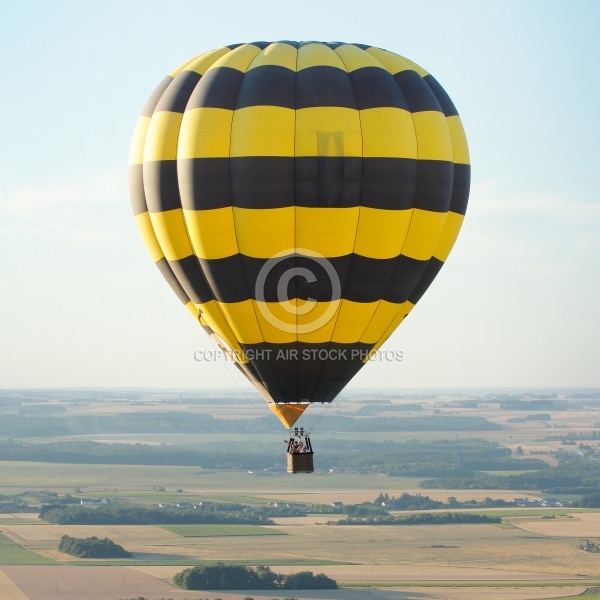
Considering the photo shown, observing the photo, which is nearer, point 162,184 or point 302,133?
point 302,133

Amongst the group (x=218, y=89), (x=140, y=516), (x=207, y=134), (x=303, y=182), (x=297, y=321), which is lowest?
(x=140, y=516)

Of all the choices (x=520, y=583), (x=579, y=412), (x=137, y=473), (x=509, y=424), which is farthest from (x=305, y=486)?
(x=579, y=412)

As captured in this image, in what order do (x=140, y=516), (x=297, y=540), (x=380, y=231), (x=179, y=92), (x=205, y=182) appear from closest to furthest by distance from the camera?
(x=205, y=182), (x=380, y=231), (x=179, y=92), (x=297, y=540), (x=140, y=516)

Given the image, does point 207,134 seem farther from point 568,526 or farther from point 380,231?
point 568,526

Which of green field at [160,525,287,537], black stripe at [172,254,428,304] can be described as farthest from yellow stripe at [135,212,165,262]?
green field at [160,525,287,537]

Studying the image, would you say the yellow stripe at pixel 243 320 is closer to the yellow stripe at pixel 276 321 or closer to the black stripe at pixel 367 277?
the yellow stripe at pixel 276 321

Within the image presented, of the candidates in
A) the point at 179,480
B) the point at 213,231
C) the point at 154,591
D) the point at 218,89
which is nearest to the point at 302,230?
the point at 213,231

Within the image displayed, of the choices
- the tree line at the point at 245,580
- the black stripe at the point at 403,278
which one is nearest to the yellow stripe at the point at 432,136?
the black stripe at the point at 403,278
